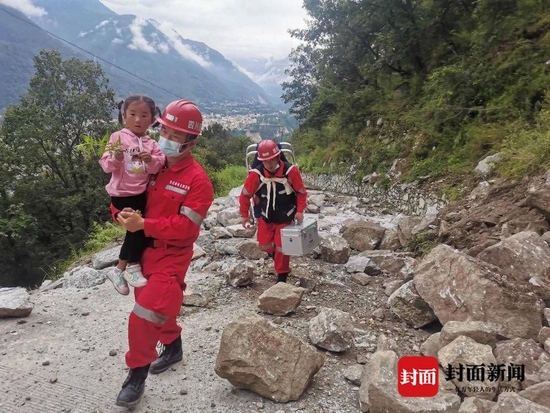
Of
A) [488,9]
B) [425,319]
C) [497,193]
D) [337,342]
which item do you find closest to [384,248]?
[497,193]

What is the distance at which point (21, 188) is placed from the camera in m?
20.9

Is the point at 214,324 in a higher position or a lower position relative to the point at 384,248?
lower

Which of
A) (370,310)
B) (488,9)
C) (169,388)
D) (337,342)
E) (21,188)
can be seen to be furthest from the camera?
(21,188)

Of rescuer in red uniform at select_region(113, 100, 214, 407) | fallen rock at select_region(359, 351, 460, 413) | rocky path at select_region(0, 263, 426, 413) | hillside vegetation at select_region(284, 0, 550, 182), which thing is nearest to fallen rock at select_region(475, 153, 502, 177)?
hillside vegetation at select_region(284, 0, 550, 182)

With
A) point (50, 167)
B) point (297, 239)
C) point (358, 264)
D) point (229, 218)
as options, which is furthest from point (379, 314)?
point (50, 167)

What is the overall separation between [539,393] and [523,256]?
160 cm

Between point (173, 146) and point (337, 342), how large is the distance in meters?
2.09

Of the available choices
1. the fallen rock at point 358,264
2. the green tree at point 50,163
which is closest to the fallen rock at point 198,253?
the fallen rock at point 358,264

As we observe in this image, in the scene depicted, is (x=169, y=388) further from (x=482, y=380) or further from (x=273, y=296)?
(x=482, y=380)

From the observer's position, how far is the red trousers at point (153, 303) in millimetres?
2652

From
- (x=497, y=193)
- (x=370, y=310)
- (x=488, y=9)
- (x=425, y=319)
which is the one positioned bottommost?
(x=370, y=310)

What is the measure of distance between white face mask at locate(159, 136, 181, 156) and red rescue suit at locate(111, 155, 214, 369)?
103mm

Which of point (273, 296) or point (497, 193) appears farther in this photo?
point (497, 193)

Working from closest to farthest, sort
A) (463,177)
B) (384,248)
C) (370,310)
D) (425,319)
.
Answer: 1. (425,319)
2. (370,310)
3. (384,248)
4. (463,177)
